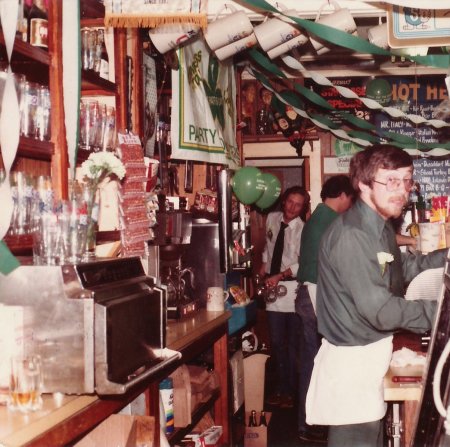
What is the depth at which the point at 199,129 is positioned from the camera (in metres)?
4.67

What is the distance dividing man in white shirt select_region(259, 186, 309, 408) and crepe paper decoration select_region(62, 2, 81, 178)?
11.7ft

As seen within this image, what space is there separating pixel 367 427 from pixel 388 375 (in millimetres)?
372

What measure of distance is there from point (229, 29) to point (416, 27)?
1.22 meters

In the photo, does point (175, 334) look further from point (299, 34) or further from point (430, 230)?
point (299, 34)

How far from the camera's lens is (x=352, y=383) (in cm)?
305

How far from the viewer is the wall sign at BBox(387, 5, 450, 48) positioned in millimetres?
3223

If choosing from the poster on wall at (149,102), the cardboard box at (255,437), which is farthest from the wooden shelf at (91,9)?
the cardboard box at (255,437)

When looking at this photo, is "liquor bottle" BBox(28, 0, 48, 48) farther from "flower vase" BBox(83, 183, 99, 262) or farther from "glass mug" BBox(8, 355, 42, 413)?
"glass mug" BBox(8, 355, 42, 413)

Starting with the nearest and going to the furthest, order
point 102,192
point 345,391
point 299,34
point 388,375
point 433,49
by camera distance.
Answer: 1. point 388,375
2. point 345,391
3. point 102,192
4. point 299,34
5. point 433,49

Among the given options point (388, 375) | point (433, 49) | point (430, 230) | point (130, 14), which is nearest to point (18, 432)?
point (388, 375)

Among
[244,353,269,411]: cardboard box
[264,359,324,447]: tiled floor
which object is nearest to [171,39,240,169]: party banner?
[244,353,269,411]: cardboard box

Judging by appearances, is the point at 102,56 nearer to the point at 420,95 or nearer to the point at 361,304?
the point at 361,304

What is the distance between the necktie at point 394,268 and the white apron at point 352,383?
29 cm

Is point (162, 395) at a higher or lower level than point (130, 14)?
lower
